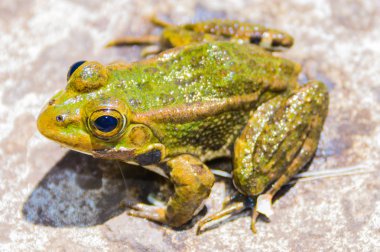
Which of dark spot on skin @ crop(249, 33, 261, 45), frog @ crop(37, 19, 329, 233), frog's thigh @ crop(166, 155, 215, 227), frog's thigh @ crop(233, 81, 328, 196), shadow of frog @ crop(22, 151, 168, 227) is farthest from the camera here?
dark spot on skin @ crop(249, 33, 261, 45)

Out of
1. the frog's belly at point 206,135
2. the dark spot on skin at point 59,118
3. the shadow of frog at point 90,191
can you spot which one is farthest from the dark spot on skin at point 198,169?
the dark spot on skin at point 59,118

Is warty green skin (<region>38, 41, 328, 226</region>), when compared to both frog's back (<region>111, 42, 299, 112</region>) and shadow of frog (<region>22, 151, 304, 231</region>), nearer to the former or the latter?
frog's back (<region>111, 42, 299, 112</region>)

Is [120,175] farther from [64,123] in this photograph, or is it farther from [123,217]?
[64,123]

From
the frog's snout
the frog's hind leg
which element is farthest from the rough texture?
the frog's snout

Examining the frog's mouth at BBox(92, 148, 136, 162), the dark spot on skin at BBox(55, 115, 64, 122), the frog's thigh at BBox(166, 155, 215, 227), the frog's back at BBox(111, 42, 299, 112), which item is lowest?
the frog's thigh at BBox(166, 155, 215, 227)

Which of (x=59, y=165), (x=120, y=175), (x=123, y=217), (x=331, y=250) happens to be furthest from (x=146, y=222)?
(x=331, y=250)
